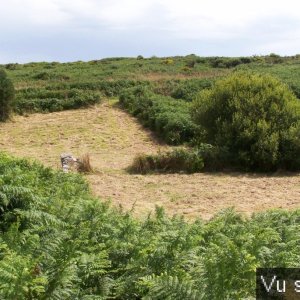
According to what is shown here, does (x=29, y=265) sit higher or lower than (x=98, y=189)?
higher

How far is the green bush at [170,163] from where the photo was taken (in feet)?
45.4

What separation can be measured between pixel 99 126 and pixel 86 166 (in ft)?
27.5

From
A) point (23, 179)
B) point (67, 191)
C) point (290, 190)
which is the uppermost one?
point (23, 179)

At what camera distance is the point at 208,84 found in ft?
87.6

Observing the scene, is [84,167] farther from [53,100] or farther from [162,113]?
[53,100]

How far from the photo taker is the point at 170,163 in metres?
14.1

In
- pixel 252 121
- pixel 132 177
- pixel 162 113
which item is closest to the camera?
pixel 132 177

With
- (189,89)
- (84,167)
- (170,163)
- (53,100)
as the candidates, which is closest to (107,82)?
(53,100)

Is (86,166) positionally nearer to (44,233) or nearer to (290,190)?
(290,190)

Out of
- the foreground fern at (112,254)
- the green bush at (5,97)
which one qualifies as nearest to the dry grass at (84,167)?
the foreground fern at (112,254)

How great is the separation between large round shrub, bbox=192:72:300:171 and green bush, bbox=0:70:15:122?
419 inches

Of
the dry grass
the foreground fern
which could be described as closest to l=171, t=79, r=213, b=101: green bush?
the dry grass

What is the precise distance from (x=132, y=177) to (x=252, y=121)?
409 centimetres

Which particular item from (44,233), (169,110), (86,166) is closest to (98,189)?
(86,166)
